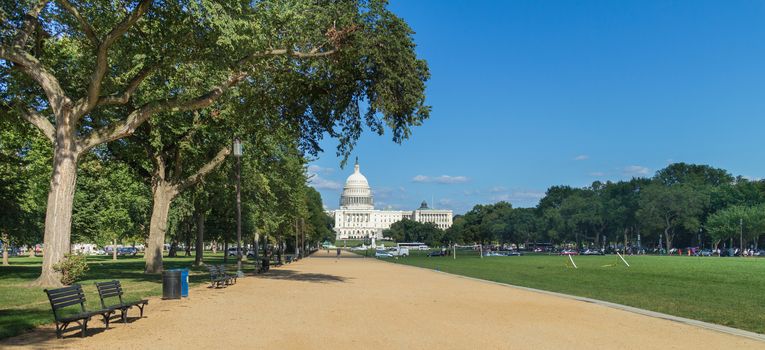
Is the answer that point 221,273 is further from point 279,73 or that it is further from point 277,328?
point 277,328

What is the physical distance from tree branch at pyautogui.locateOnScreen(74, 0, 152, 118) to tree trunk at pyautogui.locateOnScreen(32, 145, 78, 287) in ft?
3.04

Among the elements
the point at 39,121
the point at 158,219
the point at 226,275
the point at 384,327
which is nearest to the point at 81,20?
the point at 39,121

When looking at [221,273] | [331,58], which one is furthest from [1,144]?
[331,58]

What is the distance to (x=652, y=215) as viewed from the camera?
113688 millimetres

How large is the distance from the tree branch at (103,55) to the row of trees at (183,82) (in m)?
0.05

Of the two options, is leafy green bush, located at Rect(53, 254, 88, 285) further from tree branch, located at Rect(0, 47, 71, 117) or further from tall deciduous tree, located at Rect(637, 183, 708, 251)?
tall deciduous tree, located at Rect(637, 183, 708, 251)

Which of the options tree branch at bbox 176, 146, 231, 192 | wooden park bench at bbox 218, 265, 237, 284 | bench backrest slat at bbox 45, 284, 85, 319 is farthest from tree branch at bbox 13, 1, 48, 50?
tree branch at bbox 176, 146, 231, 192

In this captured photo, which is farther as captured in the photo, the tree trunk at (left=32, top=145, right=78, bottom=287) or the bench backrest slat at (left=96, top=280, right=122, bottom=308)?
the tree trunk at (left=32, top=145, right=78, bottom=287)

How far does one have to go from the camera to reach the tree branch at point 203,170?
32125 mm

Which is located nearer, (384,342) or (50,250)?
(384,342)

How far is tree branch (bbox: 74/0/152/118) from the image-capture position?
18875mm

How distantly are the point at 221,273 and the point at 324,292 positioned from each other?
17.4 ft

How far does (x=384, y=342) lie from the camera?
1170 centimetres

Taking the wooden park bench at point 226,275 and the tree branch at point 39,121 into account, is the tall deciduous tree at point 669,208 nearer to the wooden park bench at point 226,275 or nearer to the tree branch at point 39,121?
the wooden park bench at point 226,275
